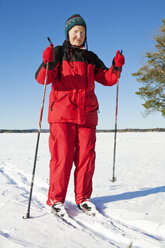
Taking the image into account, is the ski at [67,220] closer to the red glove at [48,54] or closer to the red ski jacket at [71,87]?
the red ski jacket at [71,87]

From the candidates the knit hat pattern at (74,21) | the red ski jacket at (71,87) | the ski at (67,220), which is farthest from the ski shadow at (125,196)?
the knit hat pattern at (74,21)

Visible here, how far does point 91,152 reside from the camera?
2.87 metres

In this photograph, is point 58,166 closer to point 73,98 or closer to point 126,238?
point 73,98

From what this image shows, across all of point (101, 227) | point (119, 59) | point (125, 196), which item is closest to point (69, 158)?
point (101, 227)

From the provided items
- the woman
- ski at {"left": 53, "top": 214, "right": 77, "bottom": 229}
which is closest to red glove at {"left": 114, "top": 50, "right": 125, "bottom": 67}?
the woman

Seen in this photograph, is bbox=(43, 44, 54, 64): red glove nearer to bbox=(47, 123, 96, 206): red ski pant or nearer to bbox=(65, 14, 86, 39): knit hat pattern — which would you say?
bbox=(65, 14, 86, 39): knit hat pattern

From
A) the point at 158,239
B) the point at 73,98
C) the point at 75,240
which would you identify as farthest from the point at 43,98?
the point at 158,239

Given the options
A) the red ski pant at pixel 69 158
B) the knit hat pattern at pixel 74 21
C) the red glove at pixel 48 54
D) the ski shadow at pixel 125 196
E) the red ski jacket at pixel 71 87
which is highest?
the knit hat pattern at pixel 74 21

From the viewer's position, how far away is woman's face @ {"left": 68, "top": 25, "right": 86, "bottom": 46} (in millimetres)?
3020

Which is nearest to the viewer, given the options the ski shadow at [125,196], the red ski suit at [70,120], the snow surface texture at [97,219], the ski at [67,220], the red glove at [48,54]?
the snow surface texture at [97,219]

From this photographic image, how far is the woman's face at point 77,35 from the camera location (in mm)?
3020

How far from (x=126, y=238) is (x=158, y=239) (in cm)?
33

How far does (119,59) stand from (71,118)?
3.73 feet

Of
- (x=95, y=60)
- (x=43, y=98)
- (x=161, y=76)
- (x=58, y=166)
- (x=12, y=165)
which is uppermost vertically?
(x=161, y=76)
